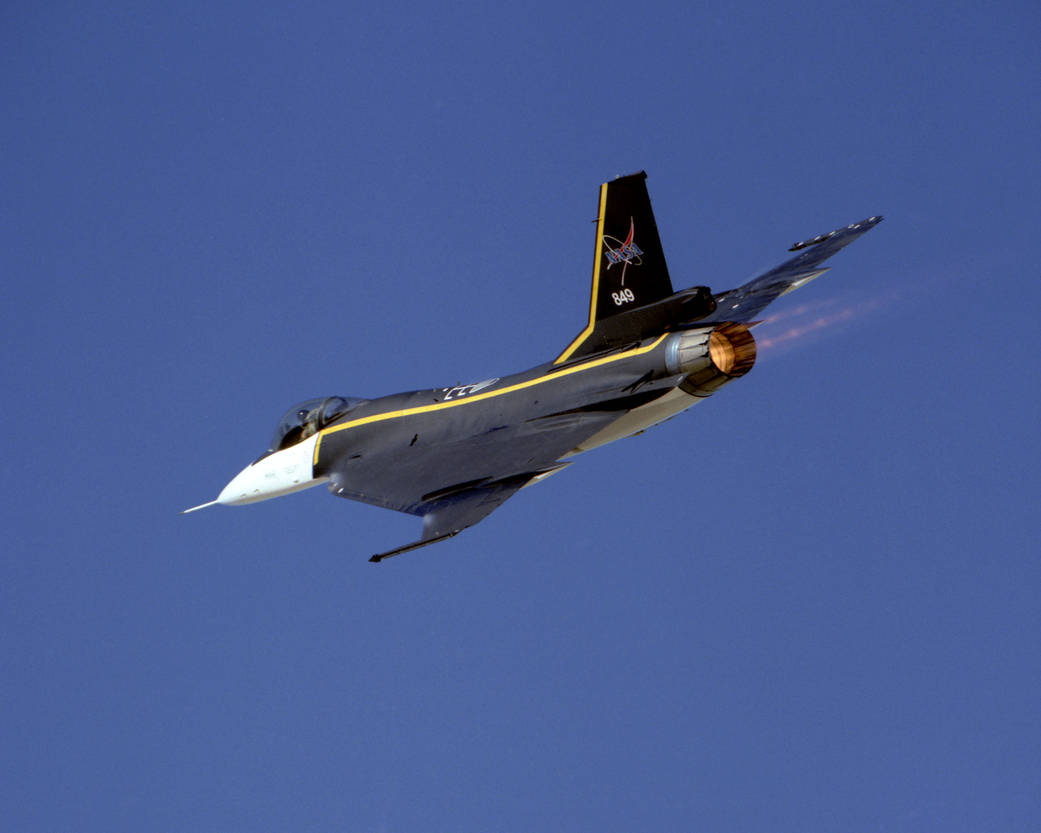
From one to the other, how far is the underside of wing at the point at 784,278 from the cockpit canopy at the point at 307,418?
697cm

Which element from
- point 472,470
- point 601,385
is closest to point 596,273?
point 601,385

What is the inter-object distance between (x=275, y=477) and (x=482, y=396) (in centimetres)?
488

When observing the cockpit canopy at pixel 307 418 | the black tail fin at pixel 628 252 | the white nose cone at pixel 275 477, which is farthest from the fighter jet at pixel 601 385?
the cockpit canopy at pixel 307 418

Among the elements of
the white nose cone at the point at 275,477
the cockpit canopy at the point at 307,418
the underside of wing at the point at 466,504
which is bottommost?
the underside of wing at the point at 466,504

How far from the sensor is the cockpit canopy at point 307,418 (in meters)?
24.8

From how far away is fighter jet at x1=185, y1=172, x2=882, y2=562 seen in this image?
19859mm

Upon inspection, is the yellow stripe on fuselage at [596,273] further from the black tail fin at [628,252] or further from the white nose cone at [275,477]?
the white nose cone at [275,477]

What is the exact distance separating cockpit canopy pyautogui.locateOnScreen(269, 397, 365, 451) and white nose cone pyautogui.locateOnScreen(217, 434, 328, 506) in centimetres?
18

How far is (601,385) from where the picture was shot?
20.4 m

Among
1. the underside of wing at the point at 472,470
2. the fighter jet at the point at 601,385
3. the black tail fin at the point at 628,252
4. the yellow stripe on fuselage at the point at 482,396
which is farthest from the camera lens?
the black tail fin at the point at 628,252

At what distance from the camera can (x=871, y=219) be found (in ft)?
74.4

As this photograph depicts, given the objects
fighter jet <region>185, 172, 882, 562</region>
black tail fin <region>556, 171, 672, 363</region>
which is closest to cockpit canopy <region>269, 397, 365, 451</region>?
fighter jet <region>185, 172, 882, 562</region>

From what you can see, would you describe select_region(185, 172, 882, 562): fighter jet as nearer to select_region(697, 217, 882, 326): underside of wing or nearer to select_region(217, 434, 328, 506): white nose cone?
select_region(697, 217, 882, 326): underside of wing

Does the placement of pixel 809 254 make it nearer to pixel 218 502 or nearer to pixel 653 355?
pixel 653 355
